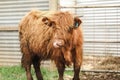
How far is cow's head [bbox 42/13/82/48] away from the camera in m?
8.20

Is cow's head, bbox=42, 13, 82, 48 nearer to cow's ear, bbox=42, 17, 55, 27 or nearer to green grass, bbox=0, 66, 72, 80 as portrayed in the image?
cow's ear, bbox=42, 17, 55, 27

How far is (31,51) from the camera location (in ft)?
32.6

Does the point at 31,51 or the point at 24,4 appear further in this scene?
the point at 24,4

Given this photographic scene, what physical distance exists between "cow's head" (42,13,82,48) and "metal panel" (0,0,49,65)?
12.2ft

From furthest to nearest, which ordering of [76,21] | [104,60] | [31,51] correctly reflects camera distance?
[104,60]
[31,51]
[76,21]

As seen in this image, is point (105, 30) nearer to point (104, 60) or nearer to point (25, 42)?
point (104, 60)

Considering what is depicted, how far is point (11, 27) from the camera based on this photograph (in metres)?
12.1

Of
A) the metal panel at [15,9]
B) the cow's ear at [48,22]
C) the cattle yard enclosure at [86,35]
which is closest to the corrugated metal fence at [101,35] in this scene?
the cattle yard enclosure at [86,35]

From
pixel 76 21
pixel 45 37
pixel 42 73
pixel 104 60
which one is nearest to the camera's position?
pixel 76 21

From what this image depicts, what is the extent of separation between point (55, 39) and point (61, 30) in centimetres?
24

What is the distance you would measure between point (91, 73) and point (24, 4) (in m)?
3.12

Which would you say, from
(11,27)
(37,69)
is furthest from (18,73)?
(11,27)

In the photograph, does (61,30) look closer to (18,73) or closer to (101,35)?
(18,73)

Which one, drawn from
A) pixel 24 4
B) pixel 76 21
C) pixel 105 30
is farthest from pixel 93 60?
pixel 76 21
